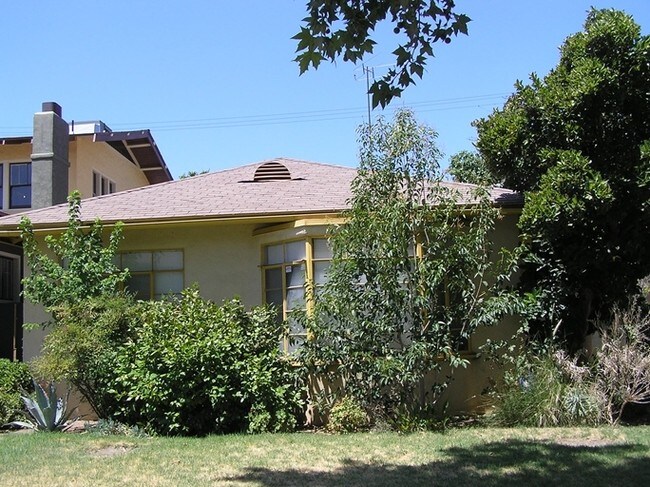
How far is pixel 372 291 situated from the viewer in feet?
35.8

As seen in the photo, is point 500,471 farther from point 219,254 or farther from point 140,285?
point 140,285

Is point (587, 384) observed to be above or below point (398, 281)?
below

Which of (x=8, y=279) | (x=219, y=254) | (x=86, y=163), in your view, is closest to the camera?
(x=219, y=254)

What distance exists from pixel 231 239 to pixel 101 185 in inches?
512

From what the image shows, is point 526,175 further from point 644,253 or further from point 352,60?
point 352,60

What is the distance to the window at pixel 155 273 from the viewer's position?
1309cm

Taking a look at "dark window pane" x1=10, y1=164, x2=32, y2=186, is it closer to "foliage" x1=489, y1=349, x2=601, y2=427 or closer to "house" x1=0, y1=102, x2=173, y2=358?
"house" x1=0, y1=102, x2=173, y2=358

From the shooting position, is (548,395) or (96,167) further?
(96,167)

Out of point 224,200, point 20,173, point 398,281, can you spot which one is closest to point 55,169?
point 224,200

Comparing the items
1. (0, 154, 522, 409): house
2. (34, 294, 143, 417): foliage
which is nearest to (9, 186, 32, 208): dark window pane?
(0, 154, 522, 409): house

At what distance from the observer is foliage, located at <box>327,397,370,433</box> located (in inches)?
430

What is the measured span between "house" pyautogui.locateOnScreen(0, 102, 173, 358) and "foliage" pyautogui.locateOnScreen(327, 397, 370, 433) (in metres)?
6.78

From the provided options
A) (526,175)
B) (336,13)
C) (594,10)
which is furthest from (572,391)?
(336,13)

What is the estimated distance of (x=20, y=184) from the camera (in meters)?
24.3
